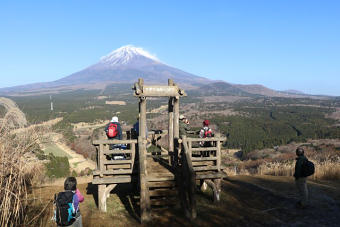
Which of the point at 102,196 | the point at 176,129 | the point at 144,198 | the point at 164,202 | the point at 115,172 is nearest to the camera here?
the point at 144,198

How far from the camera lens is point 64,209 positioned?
469 cm

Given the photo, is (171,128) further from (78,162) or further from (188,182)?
(78,162)

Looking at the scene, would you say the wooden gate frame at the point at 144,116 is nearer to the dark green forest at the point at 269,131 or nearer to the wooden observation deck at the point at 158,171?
the wooden observation deck at the point at 158,171

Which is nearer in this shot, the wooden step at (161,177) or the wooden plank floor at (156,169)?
the wooden step at (161,177)

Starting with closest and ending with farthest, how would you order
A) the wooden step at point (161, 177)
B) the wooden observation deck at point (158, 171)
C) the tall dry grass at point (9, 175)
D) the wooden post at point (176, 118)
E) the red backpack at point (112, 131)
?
the tall dry grass at point (9, 175) < the wooden observation deck at point (158, 171) < the wooden step at point (161, 177) < the red backpack at point (112, 131) < the wooden post at point (176, 118)

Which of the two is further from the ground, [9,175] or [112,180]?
[9,175]

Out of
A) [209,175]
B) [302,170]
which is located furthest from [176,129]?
[302,170]

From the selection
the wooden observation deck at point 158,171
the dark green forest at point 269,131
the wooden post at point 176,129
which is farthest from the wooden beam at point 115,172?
the dark green forest at point 269,131

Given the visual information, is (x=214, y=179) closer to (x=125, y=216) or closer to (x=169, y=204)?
(x=169, y=204)

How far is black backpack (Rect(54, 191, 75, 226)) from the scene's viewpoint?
4.68m

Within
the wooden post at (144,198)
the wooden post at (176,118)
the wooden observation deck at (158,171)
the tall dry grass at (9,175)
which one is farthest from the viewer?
the wooden post at (176,118)

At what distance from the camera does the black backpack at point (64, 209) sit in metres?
4.68

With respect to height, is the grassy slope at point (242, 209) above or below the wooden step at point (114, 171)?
below

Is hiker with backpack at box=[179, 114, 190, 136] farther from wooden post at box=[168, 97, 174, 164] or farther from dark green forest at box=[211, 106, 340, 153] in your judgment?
dark green forest at box=[211, 106, 340, 153]
